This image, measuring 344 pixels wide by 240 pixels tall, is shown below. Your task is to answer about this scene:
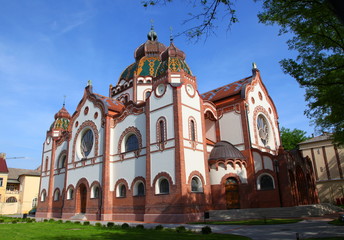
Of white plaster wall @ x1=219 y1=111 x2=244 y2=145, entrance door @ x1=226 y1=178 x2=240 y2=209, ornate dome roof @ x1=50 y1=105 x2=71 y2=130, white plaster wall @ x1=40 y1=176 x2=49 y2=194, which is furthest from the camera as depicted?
ornate dome roof @ x1=50 y1=105 x2=71 y2=130

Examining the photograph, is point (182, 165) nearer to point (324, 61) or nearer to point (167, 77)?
point (167, 77)

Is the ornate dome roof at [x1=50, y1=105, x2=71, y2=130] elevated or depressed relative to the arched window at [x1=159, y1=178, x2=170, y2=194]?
elevated

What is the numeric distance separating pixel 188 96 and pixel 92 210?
46.5ft

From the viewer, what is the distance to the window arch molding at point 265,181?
23.4 meters

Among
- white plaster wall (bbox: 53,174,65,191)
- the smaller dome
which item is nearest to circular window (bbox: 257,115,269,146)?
the smaller dome

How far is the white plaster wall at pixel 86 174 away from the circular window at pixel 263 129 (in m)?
15.9

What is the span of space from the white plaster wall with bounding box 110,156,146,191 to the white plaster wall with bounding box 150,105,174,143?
2.44m

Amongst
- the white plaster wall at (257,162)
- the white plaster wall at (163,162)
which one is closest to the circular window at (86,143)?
the white plaster wall at (163,162)

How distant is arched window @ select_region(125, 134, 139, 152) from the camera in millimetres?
26080

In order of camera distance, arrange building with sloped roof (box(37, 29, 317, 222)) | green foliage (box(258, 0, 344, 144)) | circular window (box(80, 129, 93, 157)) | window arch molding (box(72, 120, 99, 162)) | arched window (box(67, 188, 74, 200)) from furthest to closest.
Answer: arched window (box(67, 188, 74, 200))
circular window (box(80, 129, 93, 157))
window arch molding (box(72, 120, 99, 162))
building with sloped roof (box(37, 29, 317, 222))
green foliage (box(258, 0, 344, 144))

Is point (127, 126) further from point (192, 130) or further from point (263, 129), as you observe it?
point (263, 129)

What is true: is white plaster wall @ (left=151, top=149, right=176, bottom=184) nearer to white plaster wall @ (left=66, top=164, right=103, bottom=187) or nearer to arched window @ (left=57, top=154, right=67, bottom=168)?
white plaster wall @ (left=66, top=164, right=103, bottom=187)

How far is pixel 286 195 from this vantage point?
22.2m

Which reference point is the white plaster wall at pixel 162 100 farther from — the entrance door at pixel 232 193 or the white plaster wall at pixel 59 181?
the white plaster wall at pixel 59 181
